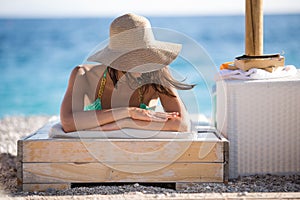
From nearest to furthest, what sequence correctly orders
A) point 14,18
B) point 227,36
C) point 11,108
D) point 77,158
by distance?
1. point 77,158
2. point 11,108
3. point 227,36
4. point 14,18

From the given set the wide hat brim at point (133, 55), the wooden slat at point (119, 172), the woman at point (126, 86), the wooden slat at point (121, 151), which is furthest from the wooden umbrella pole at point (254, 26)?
the wooden slat at point (119, 172)

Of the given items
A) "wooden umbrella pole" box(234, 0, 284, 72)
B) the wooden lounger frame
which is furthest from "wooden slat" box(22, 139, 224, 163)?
"wooden umbrella pole" box(234, 0, 284, 72)

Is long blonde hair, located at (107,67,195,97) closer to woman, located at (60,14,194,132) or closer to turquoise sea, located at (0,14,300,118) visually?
woman, located at (60,14,194,132)

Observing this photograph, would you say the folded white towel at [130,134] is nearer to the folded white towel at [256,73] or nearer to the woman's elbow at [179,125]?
the woman's elbow at [179,125]

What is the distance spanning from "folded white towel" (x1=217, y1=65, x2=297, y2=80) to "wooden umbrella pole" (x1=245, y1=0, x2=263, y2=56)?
0.20 metres

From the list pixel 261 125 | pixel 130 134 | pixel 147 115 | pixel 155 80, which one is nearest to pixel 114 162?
pixel 130 134

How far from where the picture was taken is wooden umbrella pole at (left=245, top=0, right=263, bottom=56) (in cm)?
380

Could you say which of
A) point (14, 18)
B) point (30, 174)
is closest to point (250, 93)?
point (30, 174)

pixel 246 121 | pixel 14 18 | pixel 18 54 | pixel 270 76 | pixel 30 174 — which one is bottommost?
pixel 30 174

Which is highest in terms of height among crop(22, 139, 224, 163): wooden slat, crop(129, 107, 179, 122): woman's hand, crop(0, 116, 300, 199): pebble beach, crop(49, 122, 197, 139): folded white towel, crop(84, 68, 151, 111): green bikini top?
crop(84, 68, 151, 111): green bikini top

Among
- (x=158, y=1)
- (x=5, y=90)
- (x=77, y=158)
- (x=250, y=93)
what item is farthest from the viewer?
(x=158, y=1)

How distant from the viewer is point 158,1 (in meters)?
27.8

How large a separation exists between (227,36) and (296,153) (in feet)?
61.0

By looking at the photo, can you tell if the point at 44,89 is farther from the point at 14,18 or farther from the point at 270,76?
the point at 14,18
